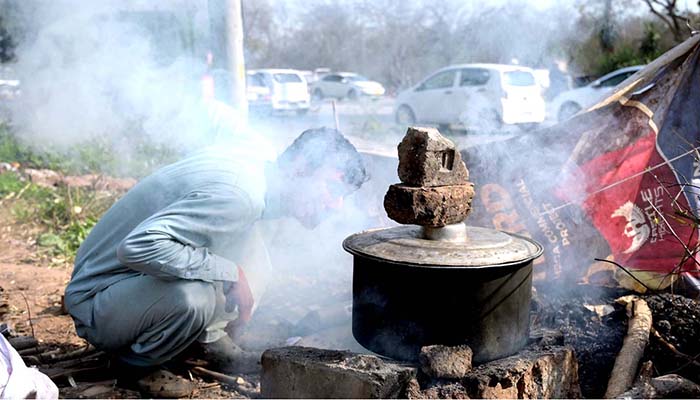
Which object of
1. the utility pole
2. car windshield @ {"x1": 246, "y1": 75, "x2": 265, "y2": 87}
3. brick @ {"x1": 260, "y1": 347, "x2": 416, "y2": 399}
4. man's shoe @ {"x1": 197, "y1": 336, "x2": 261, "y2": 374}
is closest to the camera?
brick @ {"x1": 260, "y1": 347, "x2": 416, "y2": 399}

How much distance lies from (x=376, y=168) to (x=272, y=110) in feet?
13.4

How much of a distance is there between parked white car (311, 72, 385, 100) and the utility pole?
15.9 m

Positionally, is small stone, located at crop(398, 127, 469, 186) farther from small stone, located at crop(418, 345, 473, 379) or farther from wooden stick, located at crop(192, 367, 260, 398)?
wooden stick, located at crop(192, 367, 260, 398)

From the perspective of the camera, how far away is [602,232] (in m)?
4.44

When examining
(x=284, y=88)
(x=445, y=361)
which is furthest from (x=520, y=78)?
(x=445, y=361)

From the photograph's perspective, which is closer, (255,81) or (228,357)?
(228,357)

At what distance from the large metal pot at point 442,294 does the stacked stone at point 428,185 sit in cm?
14

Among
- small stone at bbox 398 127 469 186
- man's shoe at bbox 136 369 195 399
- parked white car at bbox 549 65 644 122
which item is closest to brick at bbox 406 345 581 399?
small stone at bbox 398 127 469 186

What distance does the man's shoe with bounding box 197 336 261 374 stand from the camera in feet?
11.8

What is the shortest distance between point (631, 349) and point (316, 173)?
78.2 inches

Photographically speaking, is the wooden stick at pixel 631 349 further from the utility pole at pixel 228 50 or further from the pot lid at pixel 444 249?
the utility pole at pixel 228 50

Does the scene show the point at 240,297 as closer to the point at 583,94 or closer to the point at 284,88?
the point at 284,88

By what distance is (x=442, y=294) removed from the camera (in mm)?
2803

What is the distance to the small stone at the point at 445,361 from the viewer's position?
8.96ft
